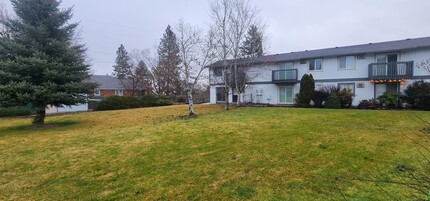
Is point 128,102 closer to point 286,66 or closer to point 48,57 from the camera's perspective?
point 48,57

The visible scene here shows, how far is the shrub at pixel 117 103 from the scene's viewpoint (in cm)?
2641

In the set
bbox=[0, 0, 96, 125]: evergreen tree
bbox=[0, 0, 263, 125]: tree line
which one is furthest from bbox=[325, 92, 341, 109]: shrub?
bbox=[0, 0, 96, 125]: evergreen tree

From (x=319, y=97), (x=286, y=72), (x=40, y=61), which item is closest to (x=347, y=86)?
(x=319, y=97)

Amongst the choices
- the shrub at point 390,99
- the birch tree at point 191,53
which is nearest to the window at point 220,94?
the birch tree at point 191,53

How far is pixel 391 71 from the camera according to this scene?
1886 cm

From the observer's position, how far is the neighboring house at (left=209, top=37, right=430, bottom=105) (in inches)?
735

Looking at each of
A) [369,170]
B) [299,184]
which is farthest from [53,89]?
[369,170]

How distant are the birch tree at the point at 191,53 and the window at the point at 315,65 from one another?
10.8 m

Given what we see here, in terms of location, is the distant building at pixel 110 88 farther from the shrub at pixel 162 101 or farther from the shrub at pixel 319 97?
the shrub at pixel 319 97

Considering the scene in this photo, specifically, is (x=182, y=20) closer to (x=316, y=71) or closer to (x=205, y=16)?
(x=205, y=16)

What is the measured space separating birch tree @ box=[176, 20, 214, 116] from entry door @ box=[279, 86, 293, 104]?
10102mm

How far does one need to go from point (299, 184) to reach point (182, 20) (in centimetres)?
1596

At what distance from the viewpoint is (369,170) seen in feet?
16.2

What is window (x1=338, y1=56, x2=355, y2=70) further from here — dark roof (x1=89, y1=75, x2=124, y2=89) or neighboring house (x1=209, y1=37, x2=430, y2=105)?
dark roof (x1=89, y1=75, x2=124, y2=89)
